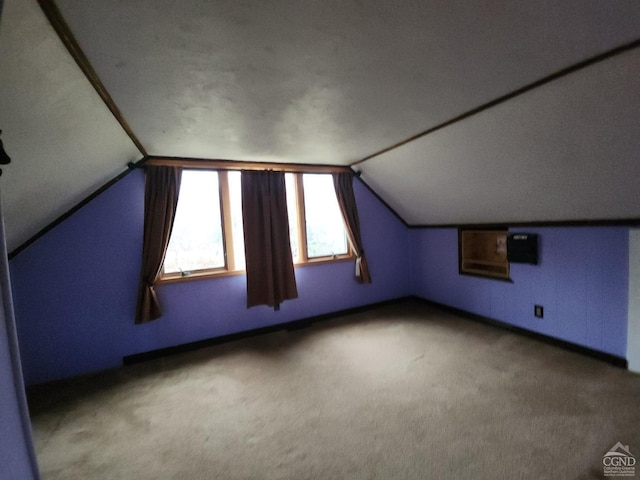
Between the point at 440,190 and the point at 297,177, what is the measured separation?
1.67 metres

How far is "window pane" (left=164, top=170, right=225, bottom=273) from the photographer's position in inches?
120

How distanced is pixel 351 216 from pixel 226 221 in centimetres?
159

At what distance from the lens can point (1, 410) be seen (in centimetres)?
82

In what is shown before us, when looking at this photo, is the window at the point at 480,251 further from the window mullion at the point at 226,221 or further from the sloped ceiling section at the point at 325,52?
the window mullion at the point at 226,221

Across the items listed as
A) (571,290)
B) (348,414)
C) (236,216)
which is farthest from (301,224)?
(571,290)

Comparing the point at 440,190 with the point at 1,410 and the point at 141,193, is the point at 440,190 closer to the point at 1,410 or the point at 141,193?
the point at 141,193

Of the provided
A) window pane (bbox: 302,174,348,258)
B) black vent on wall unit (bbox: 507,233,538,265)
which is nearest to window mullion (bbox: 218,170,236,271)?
window pane (bbox: 302,174,348,258)

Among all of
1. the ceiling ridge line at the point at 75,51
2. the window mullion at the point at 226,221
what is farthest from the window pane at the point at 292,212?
the ceiling ridge line at the point at 75,51

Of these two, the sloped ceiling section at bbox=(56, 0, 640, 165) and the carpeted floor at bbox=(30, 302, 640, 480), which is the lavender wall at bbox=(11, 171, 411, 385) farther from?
the sloped ceiling section at bbox=(56, 0, 640, 165)

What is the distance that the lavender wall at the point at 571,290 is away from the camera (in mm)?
2354

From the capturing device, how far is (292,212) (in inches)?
142

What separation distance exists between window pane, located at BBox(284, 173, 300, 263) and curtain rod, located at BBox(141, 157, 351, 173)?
0.54 feet

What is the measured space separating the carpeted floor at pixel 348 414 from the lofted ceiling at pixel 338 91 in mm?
1377

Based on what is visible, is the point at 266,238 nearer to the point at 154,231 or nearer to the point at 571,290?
the point at 154,231
